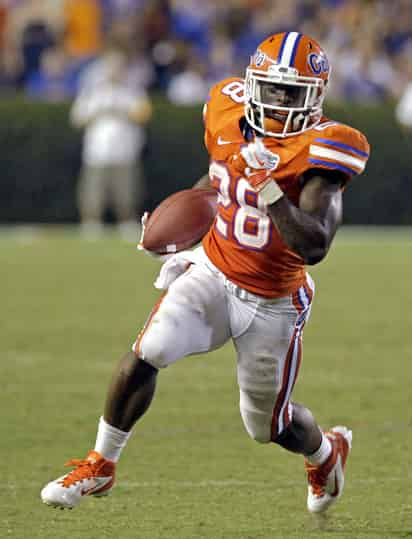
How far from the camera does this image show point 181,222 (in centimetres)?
456

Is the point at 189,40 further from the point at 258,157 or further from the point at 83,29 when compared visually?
the point at 258,157

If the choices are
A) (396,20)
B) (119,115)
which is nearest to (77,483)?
(119,115)

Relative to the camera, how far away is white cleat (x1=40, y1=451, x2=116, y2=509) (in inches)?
161

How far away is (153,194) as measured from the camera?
15031 mm

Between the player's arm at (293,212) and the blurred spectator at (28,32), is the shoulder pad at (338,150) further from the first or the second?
the blurred spectator at (28,32)

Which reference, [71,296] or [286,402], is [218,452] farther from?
[71,296]

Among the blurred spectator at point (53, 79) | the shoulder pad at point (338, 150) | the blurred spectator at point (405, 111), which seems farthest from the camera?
the blurred spectator at point (53, 79)

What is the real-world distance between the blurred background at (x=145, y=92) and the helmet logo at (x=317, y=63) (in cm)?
960

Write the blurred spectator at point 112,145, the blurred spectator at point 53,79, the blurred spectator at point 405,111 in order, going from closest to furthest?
the blurred spectator at point 112,145, the blurred spectator at point 405,111, the blurred spectator at point 53,79

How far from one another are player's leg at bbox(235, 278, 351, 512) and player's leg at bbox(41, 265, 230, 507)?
116 mm

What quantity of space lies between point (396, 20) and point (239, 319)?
12660mm

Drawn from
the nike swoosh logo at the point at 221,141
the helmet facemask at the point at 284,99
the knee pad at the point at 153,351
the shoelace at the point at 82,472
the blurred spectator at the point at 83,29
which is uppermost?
the helmet facemask at the point at 284,99

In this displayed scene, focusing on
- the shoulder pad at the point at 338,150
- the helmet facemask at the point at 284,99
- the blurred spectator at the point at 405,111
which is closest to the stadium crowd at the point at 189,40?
the blurred spectator at the point at 405,111

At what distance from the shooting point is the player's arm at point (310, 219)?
3.84 meters
